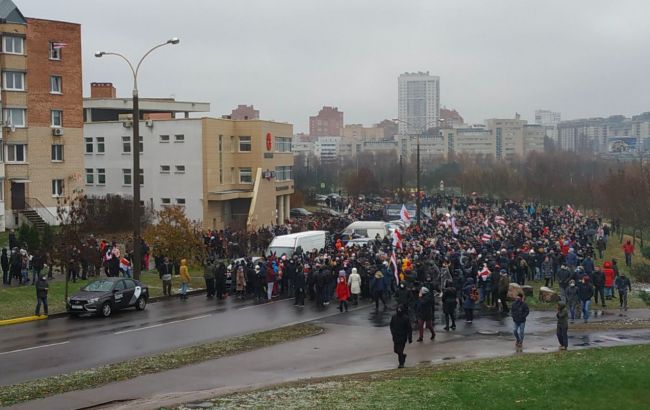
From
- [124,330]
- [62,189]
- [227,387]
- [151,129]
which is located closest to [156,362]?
[227,387]

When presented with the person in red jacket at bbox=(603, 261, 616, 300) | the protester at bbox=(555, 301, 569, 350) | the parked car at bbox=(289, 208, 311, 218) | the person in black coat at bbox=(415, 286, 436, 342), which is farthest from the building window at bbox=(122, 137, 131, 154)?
the protester at bbox=(555, 301, 569, 350)

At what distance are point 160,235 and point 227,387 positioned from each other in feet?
69.8

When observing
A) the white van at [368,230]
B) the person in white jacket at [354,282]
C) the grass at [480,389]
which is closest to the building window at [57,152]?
the white van at [368,230]

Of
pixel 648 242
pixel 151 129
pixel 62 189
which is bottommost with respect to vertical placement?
pixel 648 242

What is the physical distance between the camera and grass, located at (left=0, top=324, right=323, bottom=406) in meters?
16.7

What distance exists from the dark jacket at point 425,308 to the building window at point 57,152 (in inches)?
1536

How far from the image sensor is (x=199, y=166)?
199ft

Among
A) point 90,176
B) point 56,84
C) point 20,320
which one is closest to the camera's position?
point 20,320

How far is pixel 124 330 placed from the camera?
81.7 ft

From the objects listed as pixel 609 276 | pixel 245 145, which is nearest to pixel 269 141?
pixel 245 145

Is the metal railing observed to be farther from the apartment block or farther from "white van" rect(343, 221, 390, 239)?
"white van" rect(343, 221, 390, 239)

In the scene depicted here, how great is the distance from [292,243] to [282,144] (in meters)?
29.8

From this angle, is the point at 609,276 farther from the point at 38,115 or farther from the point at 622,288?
the point at 38,115

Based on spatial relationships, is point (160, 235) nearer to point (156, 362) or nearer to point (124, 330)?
point (124, 330)
